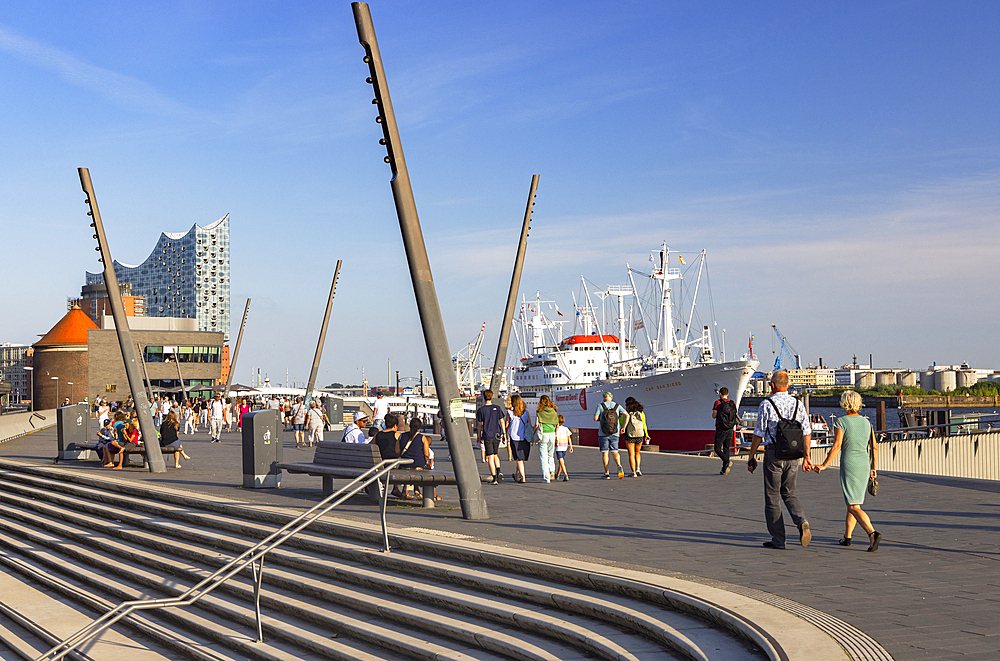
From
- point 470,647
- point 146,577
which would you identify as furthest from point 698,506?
point 146,577

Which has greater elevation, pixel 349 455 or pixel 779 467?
pixel 779 467

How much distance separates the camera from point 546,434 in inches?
650

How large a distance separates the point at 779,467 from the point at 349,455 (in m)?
6.57

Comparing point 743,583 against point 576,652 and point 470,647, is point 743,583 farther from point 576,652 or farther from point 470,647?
point 470,647

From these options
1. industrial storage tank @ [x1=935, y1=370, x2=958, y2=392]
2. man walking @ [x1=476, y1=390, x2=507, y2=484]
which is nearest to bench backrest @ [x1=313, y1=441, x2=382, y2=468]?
man walking @ [x1=476, y1=390, x2=507, y2=484]

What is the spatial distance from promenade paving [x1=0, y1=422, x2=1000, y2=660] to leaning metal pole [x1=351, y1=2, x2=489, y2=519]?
542mm

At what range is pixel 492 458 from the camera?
648 inches

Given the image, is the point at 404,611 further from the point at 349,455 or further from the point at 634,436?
the point at 634,436

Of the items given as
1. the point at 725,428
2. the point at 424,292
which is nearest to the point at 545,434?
the point at 725,428

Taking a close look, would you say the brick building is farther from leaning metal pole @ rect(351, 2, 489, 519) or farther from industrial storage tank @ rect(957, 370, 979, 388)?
industrial storage tank @ rect(957, 370, 979, 388)

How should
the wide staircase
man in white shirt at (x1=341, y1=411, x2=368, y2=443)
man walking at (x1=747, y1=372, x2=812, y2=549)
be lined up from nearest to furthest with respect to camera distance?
the wide staircase, man walking at (x1=747, y1=372, x2=812, y2=549), man in white shirt at (x1=341, y1=411, x2=368, y2=443)

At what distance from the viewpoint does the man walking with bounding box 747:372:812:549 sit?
8859 millimetres

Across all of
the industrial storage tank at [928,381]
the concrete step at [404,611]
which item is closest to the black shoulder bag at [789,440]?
the concrete step at [404,611]

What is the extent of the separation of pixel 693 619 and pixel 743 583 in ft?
3.61
